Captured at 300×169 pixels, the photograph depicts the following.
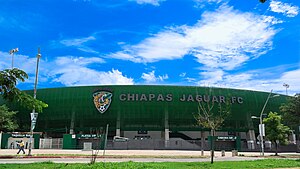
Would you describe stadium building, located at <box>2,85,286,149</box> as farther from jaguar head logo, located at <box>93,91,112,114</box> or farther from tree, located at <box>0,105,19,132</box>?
tree, located at <box>0,105,19,132</box>

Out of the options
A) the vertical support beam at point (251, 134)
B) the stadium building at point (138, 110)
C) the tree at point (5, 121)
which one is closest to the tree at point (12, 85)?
the tree at point (5, 121)

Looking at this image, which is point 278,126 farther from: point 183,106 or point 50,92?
point 50,92

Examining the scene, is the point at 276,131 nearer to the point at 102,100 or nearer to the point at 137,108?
the point at 137,108

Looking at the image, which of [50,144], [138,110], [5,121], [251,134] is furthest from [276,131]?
[5,121]

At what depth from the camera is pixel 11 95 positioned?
1466cm

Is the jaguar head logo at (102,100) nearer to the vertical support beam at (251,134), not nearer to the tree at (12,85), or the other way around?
the vertical support beam at (251,134)

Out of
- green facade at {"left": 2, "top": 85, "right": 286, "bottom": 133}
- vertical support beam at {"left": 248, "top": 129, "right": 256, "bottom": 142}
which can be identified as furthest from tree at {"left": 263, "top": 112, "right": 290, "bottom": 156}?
vertical support beam at {"left": 248, "top": 129, "right": 256, "bottom": 142}

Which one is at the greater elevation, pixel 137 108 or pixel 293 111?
pixel 137 108

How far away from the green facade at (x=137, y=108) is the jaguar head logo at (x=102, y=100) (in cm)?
78

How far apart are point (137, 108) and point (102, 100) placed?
27.9 ft

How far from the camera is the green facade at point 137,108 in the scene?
75875mm

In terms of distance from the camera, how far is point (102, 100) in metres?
75.8

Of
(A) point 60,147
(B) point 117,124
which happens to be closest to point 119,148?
(A) point 60,147

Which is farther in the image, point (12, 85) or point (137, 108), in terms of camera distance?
point (137, 108)
